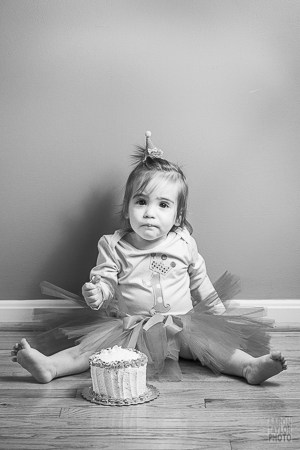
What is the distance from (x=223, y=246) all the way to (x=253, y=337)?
1.53ft

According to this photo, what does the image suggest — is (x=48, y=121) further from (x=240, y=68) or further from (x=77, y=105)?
(x=240, y=68)

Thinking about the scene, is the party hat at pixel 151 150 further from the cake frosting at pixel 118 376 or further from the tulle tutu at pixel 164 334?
the cake frosting at pixel 118 376

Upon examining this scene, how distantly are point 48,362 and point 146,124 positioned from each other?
0.87 metres

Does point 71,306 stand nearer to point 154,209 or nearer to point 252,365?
point 154,209

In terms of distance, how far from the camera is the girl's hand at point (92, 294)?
1.86 meters

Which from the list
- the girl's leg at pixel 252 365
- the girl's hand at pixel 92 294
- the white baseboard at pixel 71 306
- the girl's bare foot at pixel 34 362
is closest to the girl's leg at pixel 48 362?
the girl's bare foot at pixel 34 362

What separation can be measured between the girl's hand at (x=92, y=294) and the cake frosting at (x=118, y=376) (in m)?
0.24

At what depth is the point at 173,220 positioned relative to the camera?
Result: 82.7 inches

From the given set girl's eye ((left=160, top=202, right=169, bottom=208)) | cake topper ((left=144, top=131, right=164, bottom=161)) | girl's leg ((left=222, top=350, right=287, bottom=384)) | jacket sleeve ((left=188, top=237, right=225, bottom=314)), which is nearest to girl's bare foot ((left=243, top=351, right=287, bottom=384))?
girl's leg ((left=222, top=350, right=287, bottom=384))

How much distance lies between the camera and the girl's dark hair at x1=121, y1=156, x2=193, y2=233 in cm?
208

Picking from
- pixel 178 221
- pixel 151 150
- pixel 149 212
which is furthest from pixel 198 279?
pixel 151 150

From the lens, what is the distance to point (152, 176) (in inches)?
81.7

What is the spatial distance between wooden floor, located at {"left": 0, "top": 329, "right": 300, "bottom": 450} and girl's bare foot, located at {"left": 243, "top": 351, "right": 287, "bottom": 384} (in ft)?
0.07

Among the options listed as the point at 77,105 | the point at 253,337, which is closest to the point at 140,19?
the point at 77,105
